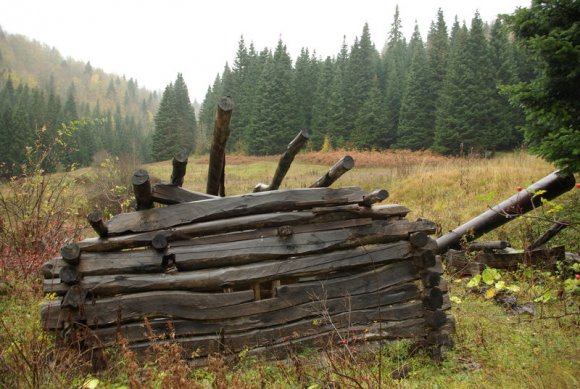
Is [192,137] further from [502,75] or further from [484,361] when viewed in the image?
[484,361]

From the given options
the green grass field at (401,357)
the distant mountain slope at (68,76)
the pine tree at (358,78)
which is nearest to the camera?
the green grass field at (401,357)

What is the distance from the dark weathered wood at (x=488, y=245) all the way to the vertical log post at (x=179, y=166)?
6.20 meters

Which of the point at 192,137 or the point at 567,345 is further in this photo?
the point at 192,137

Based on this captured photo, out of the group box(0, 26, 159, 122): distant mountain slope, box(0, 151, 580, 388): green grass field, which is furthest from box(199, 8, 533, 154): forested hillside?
box(0, 26, 159, 122): distant mountain slope

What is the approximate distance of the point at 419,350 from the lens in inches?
190

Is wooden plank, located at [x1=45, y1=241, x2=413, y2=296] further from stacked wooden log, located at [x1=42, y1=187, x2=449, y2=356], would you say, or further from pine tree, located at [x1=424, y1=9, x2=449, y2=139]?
pine tree, located at [x1=424, y1=9, x2=449, y2=139]

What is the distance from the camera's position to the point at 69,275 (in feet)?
13.5

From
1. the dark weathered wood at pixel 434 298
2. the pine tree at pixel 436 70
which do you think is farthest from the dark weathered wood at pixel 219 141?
the pine tree at pixel 436 70

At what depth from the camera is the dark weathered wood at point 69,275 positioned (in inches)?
161

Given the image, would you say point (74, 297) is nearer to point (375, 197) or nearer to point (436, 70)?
point (375, 197)

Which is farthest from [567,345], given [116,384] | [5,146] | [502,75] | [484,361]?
[5,146]

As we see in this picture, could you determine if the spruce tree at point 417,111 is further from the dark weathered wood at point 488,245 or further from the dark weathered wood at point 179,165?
the dark weathered wood at point 179,165

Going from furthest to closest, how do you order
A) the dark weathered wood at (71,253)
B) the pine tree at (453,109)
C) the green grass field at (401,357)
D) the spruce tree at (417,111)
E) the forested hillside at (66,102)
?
the forested hillside at (66,102), the spruce tree at (417,111), the pine tree at (453,109), the dark weathered wood at (71,253), the green grass field at (401,357)

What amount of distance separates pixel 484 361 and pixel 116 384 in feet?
12.6
